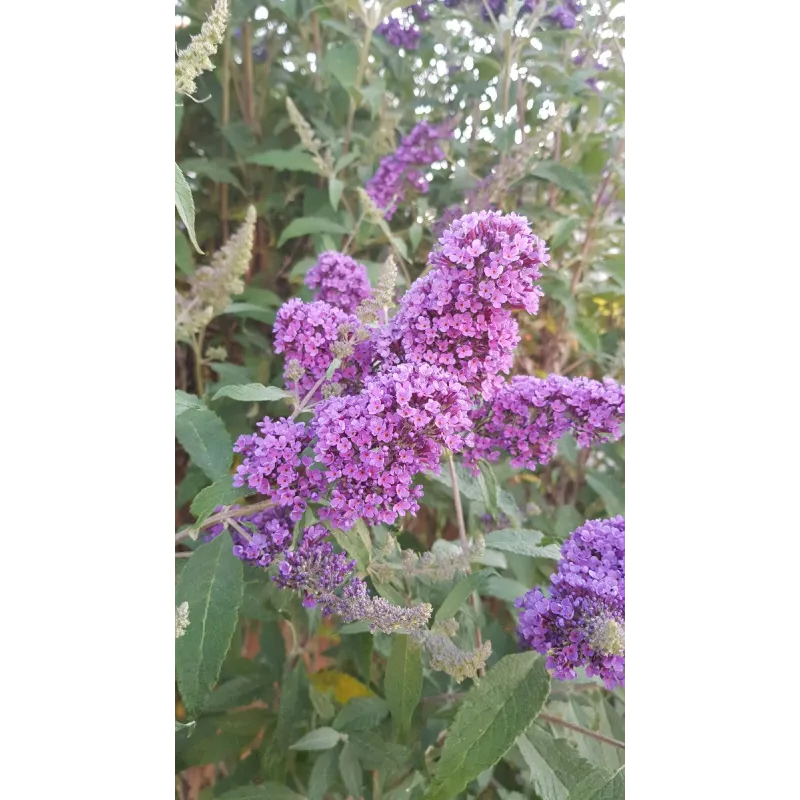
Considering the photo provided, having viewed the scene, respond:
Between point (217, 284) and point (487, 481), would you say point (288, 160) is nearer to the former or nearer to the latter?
point (217, 284)

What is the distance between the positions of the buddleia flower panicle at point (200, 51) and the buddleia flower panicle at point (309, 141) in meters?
0.28

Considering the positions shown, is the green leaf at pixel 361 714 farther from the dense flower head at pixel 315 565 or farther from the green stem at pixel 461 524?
the dense flower head at pixel 315 565

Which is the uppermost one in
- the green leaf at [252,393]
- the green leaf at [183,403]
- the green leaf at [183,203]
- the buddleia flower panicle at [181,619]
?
the green leaf at [183,203]

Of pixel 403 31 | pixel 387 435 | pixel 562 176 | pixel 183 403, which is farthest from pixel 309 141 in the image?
pixel 387 435

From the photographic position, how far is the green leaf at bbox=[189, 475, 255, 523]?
54cm

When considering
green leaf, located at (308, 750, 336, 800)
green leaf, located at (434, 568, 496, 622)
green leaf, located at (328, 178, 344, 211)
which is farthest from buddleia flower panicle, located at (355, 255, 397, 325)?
green leaf, located at (308, 750, 336, 800)

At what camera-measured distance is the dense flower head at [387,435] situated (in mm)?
486

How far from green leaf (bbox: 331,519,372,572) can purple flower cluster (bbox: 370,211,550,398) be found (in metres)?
0.13

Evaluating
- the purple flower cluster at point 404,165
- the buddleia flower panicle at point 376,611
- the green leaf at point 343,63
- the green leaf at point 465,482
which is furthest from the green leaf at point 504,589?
the green leaf at point 343,63

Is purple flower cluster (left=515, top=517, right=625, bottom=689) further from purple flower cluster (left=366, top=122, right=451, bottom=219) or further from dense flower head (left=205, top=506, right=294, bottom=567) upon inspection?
purple flower cluster (left=366, top=122, right=451, bottom=219)

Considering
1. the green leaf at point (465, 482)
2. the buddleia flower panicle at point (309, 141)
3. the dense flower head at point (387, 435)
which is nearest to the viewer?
the dense flower head at point (387, 435)
